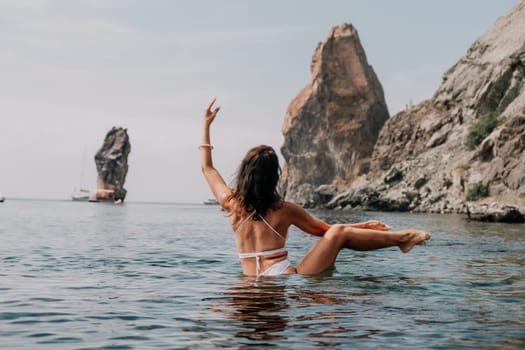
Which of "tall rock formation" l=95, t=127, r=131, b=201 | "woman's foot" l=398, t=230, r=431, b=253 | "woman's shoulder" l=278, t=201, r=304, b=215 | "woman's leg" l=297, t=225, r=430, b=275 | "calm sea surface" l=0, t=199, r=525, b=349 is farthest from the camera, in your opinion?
"tall rock formation" l=95, t=127, r=131, b=201

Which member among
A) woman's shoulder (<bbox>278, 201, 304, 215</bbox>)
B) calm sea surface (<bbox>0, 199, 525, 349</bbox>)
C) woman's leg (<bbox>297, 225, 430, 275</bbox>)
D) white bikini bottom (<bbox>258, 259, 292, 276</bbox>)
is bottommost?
calm sea surface (<bbox>0, 199, 525, 349</bbox>)

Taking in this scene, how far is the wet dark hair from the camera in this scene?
8719mm

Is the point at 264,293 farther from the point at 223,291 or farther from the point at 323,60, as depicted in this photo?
the point at 323,60

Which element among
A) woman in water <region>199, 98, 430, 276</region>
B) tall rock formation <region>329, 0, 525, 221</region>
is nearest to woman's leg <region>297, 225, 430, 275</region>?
woman in water <region>199, 98, 430, 276</region>

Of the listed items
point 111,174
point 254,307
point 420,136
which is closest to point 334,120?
point 420,136

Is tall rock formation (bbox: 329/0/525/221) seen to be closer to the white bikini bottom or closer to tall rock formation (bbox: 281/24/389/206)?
tall rock formation (bbox: 281/24/389/206)

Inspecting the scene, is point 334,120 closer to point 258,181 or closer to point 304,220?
point 304,220

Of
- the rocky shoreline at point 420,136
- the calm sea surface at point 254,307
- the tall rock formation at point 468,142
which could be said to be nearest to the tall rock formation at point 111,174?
the rocky shoreline at point 420,136

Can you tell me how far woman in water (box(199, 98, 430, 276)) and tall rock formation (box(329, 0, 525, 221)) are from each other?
5430 cm

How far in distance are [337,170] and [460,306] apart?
159014 millimetres

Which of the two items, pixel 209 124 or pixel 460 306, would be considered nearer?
pixel 460 306

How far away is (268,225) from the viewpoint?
9141 millimetres

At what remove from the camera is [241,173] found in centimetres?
895

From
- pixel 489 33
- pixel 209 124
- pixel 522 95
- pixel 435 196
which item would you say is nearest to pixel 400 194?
pixel 435 196
